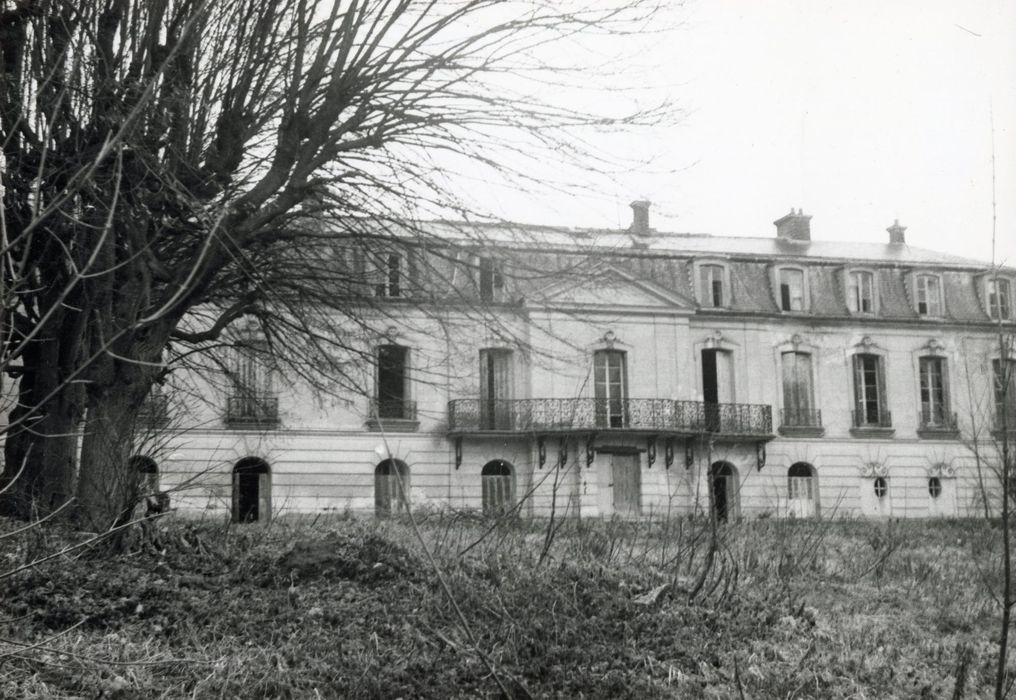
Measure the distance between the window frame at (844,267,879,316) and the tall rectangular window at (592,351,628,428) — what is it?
6680 millimetres

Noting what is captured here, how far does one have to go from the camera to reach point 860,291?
90.4 ft

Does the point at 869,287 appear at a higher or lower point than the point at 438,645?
higher

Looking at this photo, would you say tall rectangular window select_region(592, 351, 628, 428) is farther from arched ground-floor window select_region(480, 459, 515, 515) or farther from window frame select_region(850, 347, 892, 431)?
window frame select_region(850, 347, 892, 431)

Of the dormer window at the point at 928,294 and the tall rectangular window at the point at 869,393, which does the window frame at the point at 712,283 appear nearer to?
the tall rectangular window at the point at 869,393

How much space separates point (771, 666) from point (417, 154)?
5.09m

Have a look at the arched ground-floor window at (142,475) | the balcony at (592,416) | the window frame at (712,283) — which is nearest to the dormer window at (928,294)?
the window frame at (712,283)

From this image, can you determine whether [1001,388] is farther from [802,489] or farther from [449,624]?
[802,489]

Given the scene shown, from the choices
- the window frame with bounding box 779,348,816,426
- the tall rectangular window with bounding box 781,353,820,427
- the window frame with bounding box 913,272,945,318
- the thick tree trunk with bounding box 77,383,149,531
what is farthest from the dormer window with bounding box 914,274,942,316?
the thick tree trunk with bounding box 77,383,149,531

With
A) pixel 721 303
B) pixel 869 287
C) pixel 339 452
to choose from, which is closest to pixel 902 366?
pixel 869 287

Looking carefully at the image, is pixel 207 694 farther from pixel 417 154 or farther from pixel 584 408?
pixel 584 408

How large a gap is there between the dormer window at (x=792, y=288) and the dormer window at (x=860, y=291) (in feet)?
4.23

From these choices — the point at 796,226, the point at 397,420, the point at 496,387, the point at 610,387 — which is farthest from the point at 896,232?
the point at 397,420

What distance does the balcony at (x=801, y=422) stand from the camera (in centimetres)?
2659

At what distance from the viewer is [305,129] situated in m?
8.34
